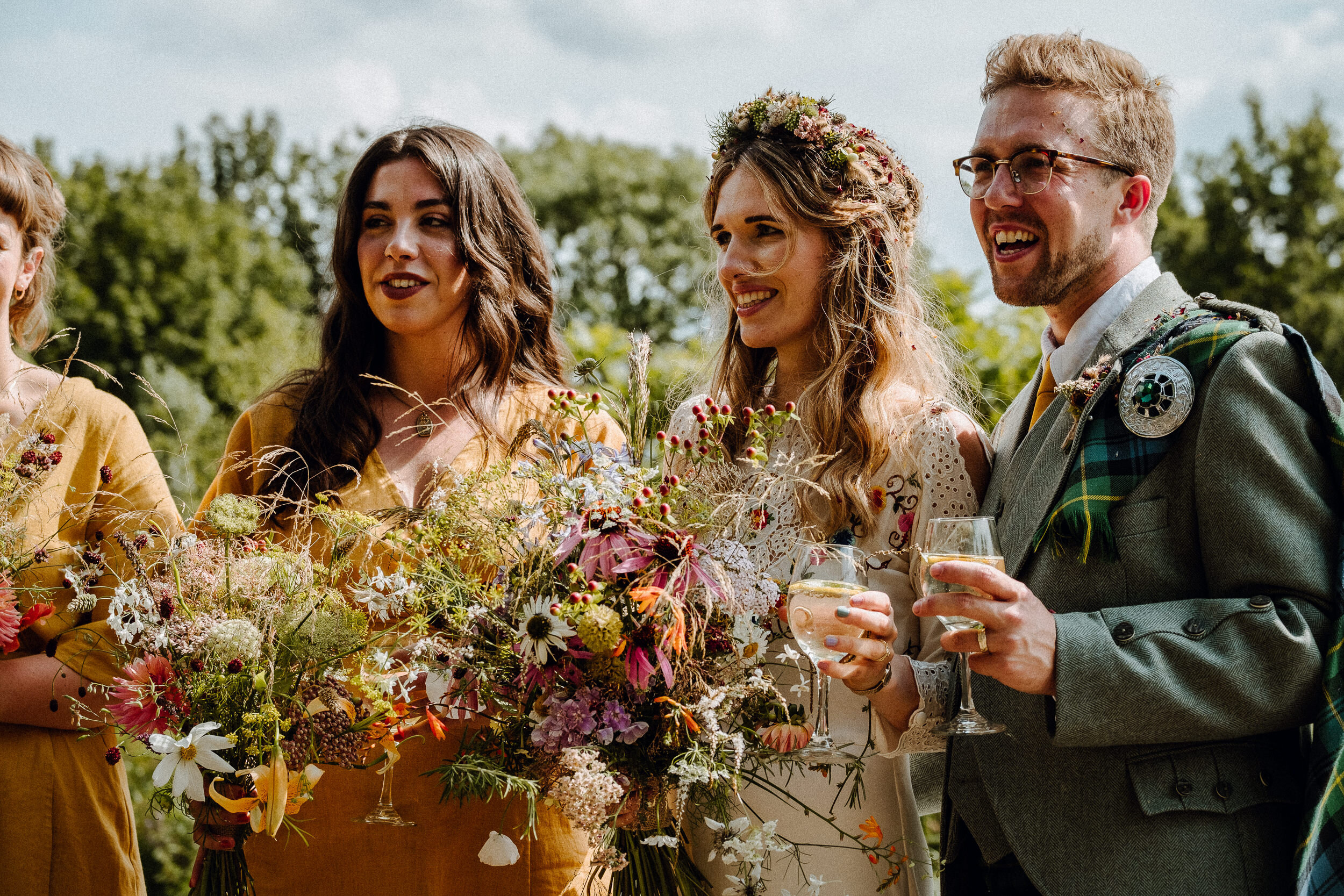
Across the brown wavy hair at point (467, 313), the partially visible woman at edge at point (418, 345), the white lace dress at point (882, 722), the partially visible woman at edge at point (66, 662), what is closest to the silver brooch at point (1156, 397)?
the white lace dress at point (882, 722)

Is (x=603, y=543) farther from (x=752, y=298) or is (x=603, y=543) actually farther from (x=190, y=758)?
(x=752, y=298)

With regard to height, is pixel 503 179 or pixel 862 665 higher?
pixel 503 179

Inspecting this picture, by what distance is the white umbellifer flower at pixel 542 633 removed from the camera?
210cm

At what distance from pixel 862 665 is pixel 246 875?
1.45 metres

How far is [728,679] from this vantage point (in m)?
2.23

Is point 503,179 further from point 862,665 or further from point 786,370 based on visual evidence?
point 862,665

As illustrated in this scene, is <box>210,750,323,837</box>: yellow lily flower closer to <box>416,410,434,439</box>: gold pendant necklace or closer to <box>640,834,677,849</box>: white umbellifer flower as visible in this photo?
<box>640,834,677,849</box>: white umbellifer flower

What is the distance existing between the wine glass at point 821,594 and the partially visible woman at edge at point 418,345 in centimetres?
115

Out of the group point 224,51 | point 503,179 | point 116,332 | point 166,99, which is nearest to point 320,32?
point 224,51

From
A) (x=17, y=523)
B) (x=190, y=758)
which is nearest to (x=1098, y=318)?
(x=190, y=758)

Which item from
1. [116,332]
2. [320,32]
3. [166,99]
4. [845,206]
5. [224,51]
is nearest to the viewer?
[845,206]

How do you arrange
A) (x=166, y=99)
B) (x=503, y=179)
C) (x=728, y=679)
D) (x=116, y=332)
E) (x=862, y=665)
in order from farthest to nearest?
1. (x=166, y=99)
2. (x=116, y=332)
3. (x=503, y=179)
4. (x=862, y=665)
5. (x=728, y=679)

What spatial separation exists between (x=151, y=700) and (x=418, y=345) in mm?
1803

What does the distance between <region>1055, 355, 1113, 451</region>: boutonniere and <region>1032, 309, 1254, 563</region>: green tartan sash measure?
3 centimetres
